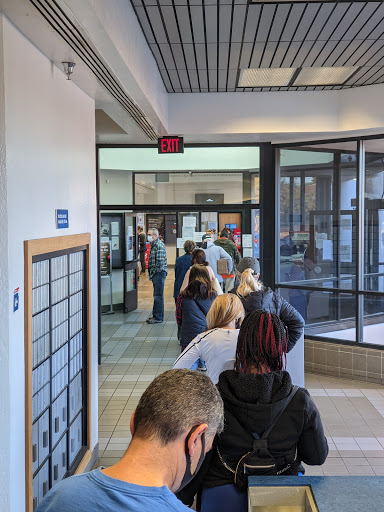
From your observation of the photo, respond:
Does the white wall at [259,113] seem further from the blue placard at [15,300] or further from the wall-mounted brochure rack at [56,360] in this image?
the blue placard at [15,300]

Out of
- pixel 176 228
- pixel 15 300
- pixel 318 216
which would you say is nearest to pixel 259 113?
pixel 318 216

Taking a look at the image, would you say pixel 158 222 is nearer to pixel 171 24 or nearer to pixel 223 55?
pixel 223 55

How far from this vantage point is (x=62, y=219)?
3668 millimetres

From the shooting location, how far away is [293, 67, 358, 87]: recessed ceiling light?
586 cm

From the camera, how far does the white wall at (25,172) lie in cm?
271

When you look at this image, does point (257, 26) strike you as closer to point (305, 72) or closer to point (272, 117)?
point (305, 72)

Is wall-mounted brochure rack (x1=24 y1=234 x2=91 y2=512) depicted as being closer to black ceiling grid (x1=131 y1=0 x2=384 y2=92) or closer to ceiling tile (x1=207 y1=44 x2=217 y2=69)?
black ceiling grid (x1=131 y1=0 x2=384 y2=92)

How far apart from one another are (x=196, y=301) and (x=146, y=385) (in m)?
1.92

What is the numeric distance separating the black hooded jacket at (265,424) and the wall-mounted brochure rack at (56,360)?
1.19 m

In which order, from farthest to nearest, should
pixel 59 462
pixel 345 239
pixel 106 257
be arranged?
1. pixel 106 257
2. pixel 345 239
3. pixel 59 462

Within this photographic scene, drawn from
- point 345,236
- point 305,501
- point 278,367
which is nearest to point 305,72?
point 345,236

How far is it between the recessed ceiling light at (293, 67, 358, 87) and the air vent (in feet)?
6.47

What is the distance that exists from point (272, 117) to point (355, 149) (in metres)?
1.12

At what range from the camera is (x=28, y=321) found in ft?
9.79
